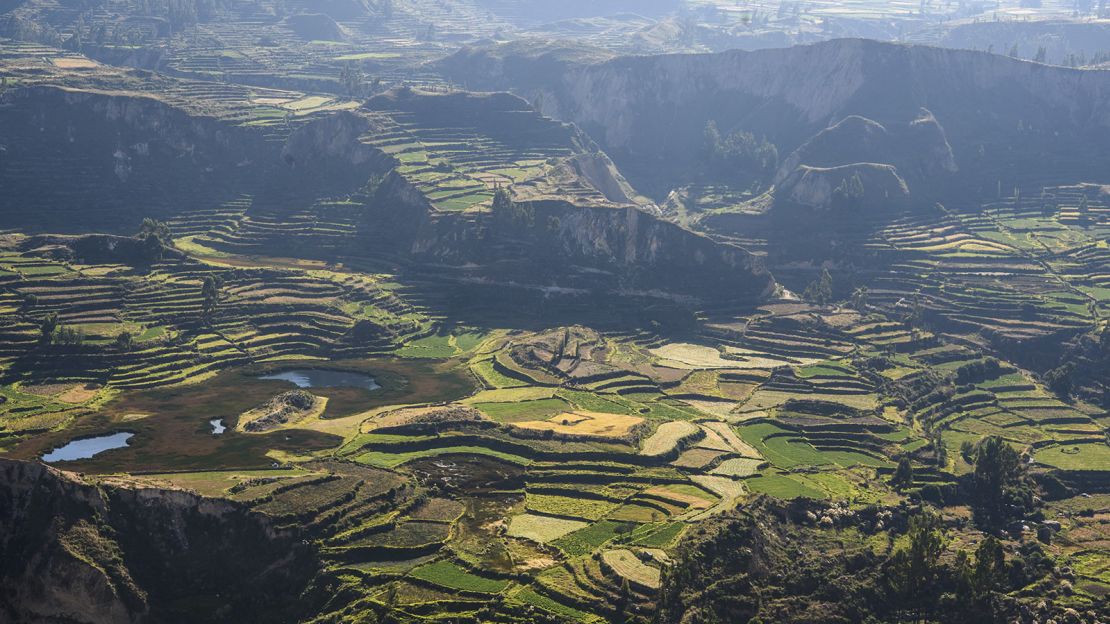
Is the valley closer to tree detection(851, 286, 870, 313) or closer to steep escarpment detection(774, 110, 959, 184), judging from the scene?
steep escarpment detection(774, 110, 959, 184)

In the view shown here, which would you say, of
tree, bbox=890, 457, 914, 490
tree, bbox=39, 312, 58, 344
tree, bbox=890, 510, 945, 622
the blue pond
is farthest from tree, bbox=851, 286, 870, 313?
tree, bbox=39, 312, 58, 344

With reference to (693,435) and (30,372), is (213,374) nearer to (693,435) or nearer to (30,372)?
(30,372)

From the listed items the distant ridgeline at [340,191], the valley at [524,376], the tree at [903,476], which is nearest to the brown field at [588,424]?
the valley at [524,376]

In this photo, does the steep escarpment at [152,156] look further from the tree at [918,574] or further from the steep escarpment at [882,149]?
the tree at [918,574]

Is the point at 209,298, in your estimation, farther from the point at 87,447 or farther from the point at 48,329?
the point at 87,447

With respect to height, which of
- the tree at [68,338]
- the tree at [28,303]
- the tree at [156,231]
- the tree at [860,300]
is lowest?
the tree at [860,300]

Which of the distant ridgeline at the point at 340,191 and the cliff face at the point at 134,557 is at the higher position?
the distant ridgeline at the point at 340,191

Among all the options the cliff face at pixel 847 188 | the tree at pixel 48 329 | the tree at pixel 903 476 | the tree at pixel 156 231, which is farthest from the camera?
the cliff face at pixel 847 188

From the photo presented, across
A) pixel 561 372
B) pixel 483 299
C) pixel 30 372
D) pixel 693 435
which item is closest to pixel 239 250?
pixel 483 299

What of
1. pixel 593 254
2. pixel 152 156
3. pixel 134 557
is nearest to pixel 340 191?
pixel 152 156
